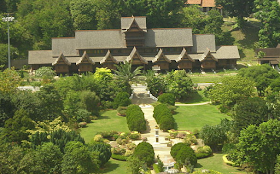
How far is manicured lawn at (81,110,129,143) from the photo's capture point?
61.8 metres

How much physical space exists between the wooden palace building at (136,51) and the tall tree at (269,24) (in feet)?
33.0

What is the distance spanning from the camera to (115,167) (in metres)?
50.9

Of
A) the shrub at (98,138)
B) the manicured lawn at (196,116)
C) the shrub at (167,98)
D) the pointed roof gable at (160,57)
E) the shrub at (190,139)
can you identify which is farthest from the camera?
the pointed roof gable at (160,57)

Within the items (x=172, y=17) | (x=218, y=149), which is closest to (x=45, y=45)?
(x=172, y=17)

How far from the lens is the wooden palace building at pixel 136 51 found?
95562mm

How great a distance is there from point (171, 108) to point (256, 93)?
55.6ft

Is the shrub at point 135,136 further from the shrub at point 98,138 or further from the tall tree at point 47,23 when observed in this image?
the tall tree at point 47,23

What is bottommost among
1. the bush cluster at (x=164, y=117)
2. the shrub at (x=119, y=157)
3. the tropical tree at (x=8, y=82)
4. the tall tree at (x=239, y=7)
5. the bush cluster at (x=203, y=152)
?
the shrub at (x=119, y=157)

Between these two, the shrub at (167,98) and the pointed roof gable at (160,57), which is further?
the pointed roof gable at (160,57)

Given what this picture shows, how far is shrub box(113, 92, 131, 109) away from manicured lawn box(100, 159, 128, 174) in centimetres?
2130

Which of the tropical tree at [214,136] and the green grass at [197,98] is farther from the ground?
the green grass at [197,98]

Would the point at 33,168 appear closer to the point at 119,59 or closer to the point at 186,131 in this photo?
the point at 186,131

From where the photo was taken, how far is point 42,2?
114 metres

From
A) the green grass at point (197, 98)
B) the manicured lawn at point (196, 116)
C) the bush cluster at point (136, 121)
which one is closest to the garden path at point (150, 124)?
the bush cluster at point (136, 121)
